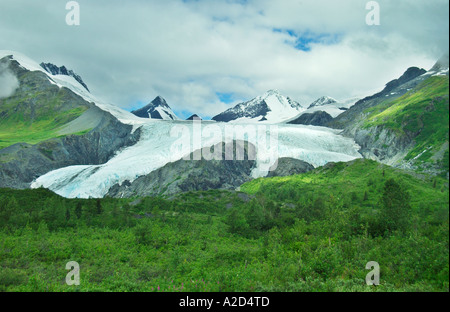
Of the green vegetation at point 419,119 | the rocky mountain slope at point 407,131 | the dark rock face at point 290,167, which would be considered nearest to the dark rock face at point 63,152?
the dark rock face at point 290,167

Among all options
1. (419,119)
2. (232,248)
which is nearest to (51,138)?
(232,248)

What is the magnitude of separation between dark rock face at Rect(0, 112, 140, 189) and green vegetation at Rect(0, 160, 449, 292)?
81841 mm

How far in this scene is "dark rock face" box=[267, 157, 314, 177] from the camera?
4779 inches

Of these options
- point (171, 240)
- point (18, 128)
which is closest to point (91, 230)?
point (171, 240)

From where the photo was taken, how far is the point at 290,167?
402 feet

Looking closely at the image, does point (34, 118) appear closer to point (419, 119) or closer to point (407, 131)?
point (407, 131)

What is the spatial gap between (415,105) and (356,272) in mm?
142618

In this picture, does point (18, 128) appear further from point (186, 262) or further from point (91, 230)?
point (186, 262)

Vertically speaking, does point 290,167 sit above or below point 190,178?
above

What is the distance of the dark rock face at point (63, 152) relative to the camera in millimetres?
128625

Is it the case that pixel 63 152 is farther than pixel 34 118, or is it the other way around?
pixel 34 118

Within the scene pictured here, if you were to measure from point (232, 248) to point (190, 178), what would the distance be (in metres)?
89.5

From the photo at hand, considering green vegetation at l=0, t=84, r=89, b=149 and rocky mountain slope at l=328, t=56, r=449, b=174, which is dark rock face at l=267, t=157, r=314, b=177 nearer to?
rocky mountain slope at l=328, t=56, r=449, b=174

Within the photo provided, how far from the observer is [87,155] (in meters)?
165
